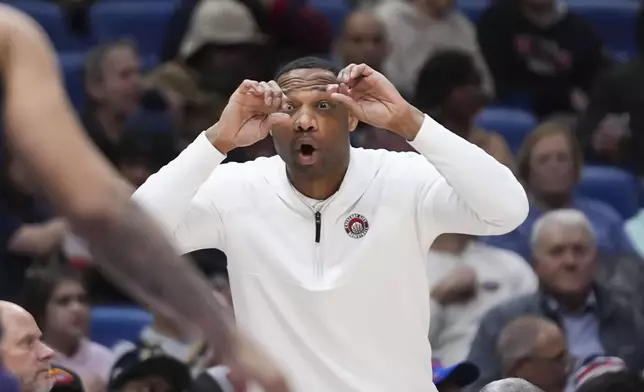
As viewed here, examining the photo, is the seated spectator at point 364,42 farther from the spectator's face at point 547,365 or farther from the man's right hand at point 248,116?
the man's right hand at point 248,116

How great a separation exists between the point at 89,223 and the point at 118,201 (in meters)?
0.07

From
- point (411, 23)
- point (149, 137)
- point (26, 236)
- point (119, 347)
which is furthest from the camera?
point (411, 23)

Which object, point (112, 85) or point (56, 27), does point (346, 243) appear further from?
point (56, 27)

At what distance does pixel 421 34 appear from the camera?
7.78 m

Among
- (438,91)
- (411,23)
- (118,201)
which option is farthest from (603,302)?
(118,201)

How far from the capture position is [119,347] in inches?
239

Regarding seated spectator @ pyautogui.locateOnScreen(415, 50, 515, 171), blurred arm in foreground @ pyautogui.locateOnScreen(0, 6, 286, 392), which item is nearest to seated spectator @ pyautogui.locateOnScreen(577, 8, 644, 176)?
seated spectator @ pyautogui.locateOnScreen(415, 50, 515, 171)

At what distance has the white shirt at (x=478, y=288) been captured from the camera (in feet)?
19.9

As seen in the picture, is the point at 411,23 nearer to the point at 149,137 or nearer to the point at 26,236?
the point at 149,137

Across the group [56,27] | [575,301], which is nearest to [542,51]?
[575,301]

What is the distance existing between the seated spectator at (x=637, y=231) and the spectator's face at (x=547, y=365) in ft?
3.77

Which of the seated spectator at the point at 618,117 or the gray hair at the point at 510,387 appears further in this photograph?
the seated spectator at the point at 618,117

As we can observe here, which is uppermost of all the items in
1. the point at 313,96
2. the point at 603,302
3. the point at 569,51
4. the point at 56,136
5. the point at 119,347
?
the point at 56,136

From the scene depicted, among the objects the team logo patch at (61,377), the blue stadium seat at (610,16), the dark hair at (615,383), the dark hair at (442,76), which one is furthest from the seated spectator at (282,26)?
→ the team logo patch at (61,377)
